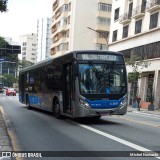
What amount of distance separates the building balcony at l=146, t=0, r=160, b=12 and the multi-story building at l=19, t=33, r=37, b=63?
139 metres

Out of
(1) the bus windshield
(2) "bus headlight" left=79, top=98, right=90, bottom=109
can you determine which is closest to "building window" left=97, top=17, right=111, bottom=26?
(1) the bus windshield

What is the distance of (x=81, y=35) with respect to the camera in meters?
73.4

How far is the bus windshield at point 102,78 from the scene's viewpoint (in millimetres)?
15430

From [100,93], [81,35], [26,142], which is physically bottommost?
[26,142]

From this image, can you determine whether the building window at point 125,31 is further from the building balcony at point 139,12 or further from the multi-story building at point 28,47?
the multi-story building at point 28,47

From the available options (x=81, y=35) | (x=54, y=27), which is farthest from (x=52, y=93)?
(x=54, y=27)

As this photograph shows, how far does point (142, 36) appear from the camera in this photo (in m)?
44.8

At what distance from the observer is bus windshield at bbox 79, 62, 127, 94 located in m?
15.4

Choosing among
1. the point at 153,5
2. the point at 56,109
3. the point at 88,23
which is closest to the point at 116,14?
the point at 153,5

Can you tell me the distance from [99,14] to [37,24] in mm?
87999

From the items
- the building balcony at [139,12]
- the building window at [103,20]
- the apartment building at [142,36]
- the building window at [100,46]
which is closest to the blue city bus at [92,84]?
the apartment building at [142,36]

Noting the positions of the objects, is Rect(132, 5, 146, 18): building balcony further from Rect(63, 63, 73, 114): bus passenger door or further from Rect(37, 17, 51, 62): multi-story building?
Rect(37, 17, 51, 62): multi-story building

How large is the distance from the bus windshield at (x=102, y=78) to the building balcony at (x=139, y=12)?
3063 cm

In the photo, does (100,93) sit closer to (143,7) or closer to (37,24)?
(143,7)
